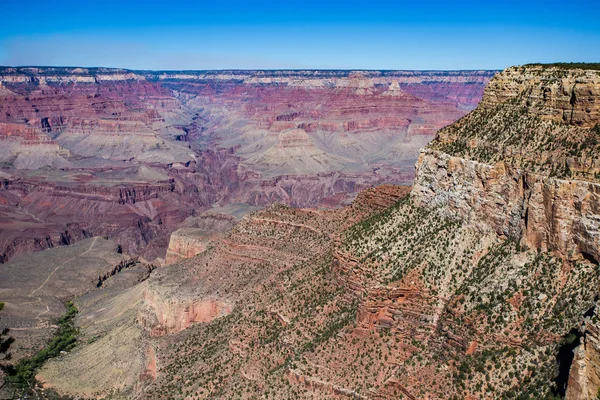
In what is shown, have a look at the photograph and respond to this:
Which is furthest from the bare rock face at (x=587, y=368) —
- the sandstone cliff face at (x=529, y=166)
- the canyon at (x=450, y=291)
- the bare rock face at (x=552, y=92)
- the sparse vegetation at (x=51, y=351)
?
the sparse vegetation at (x=51, y=351)

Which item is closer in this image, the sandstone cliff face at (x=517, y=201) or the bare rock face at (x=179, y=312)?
the sandstone cliff face at (x=517, y=201)

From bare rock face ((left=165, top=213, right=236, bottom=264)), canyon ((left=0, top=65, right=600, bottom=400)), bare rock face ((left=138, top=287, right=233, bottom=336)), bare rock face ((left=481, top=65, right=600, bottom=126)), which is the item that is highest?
bare rock face ((left=481, top=65, right=600, bottom=126))

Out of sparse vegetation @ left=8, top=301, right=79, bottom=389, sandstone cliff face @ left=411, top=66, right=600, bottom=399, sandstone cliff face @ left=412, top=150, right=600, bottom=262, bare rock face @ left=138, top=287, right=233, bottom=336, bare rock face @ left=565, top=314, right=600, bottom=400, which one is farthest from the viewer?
sparse vegetation @ left=8, top=301, right=79, bottom=389

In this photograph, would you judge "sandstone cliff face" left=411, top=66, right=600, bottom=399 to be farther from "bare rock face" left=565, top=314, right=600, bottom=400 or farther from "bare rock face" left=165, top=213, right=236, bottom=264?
"bare rock face" left=165, top=213, right=236, bottom=264

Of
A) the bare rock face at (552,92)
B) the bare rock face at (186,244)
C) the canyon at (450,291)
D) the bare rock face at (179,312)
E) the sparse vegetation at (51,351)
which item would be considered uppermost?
the bare rock face at (552,92)

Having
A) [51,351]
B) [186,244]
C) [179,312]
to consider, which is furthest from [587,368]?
[186,244]

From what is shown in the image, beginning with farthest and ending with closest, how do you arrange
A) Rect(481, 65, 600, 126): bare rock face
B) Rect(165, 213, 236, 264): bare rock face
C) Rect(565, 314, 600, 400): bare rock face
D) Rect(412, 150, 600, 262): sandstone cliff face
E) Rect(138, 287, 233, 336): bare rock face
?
Rect(165, 213, 236, 264): bare rock face, Rect(138, 287, 233, 336): bare rock face, Rect(481, 65, 600, 126): bare rock face, Rect(412, 150, 600, 262): sandstone cliff face, Rect(565, 314, 600, 400): bare rock face

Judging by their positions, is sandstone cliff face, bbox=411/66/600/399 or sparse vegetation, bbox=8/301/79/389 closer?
sandstone cliff face, bbox=411/66/600/399

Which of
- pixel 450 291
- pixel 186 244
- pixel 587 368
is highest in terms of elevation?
pixel 587 368

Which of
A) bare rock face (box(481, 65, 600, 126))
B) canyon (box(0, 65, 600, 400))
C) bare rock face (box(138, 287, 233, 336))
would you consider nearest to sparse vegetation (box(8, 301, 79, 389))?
canyon (box(0, 65, 600, 400))

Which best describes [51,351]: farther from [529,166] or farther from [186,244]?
Result: [529,166]

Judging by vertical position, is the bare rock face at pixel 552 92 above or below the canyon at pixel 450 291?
above

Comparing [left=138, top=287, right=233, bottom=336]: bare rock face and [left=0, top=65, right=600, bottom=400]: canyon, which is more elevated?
[left=0, top=65, right=600, bottom=400]: canyon

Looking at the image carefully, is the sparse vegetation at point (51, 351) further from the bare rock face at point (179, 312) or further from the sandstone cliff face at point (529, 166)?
the sandstone cliff face at point (529, 166)
